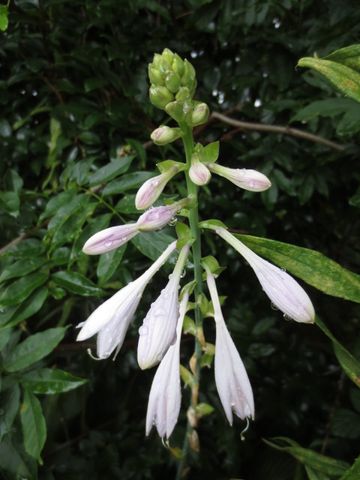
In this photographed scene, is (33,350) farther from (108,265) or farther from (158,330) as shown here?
(158,330)

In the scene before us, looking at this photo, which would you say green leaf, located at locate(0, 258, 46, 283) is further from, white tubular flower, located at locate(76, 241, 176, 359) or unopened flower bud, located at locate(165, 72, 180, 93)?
unopened flower bud, located at locate(165, 72, 180, 93)

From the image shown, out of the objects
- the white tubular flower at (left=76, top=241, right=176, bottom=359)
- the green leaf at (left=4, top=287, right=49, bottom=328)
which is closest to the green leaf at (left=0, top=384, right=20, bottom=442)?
the green leaf at (left=4, top=287, right=49, bottom=328)

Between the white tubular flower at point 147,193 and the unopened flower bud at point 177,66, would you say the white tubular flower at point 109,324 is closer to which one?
the white tubular flower at point 147,193

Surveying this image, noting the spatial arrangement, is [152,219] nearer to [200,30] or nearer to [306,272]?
[306,272]

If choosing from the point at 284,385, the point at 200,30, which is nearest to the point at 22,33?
the point at 200,30

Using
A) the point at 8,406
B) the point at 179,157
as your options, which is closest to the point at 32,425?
the point at 8,406

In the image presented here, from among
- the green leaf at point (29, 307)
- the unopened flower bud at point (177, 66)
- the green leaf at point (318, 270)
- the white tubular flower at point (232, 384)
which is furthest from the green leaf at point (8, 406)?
the unopened flower bud at point (177, 66)
